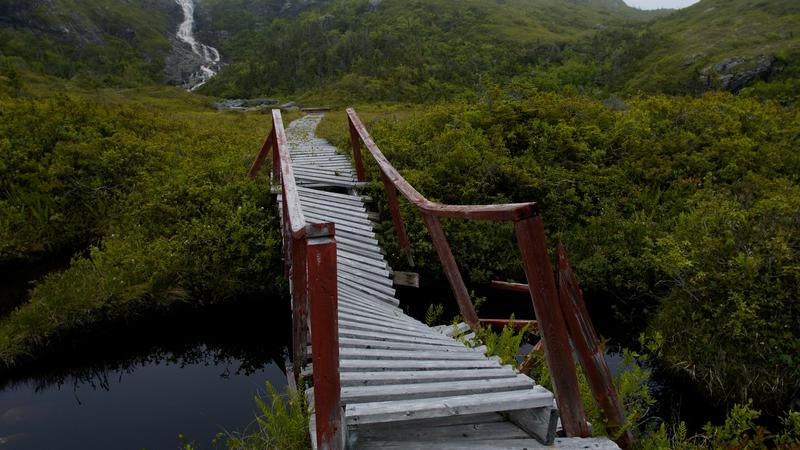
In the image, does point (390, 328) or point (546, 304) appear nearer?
point (546, 304)

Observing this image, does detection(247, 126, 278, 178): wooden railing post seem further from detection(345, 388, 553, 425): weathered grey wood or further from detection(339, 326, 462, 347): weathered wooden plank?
detection(345, 388, 553, 425): weathered grey wood

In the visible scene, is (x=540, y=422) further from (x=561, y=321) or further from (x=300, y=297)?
(x=300, y=297)

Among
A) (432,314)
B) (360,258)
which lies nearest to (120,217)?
(360,258)

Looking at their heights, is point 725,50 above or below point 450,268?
above

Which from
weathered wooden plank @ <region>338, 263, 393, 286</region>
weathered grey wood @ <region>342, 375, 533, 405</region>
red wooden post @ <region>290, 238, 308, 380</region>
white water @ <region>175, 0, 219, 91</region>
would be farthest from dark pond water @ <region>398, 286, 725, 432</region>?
white water @ <region>175, 0, 219, 91</region>

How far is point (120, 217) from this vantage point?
11.1 metres

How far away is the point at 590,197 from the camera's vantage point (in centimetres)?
1090

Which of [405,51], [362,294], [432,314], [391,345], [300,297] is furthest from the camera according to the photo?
Result: [405,51]

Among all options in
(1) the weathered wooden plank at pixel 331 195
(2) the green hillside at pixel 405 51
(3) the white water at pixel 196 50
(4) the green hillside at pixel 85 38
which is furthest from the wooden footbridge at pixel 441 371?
(3) the white water at pixel 196 50

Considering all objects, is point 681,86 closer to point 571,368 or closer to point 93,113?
point 93,113

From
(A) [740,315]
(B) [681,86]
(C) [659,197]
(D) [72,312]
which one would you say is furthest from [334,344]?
(B) [681,86]

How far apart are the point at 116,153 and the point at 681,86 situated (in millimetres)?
37319

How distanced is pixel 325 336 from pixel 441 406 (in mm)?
882

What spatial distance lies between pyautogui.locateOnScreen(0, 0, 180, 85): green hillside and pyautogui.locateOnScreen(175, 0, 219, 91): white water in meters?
4.86
